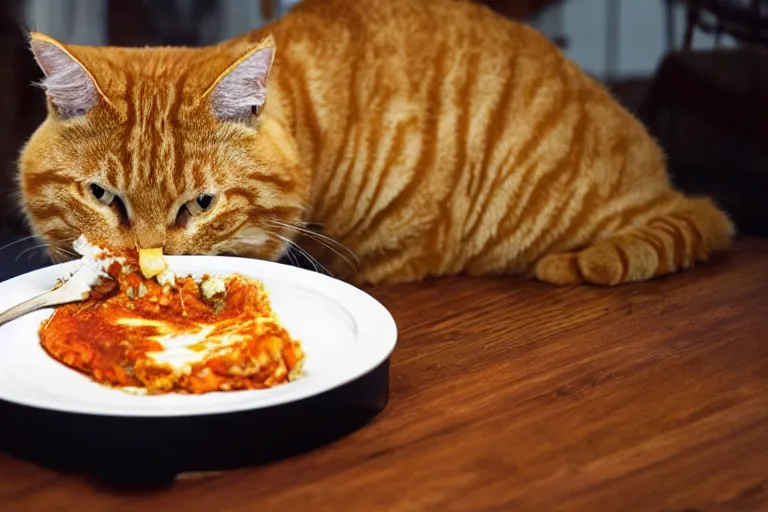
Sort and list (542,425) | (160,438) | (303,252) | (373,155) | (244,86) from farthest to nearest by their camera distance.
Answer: (373,155) → (303,252) → (244,86) → (542,425) → (160,438)

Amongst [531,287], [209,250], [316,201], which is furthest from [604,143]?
[209,250]

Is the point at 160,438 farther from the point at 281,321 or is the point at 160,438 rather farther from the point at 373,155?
the point at 373,155

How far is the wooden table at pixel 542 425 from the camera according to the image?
1088 mm

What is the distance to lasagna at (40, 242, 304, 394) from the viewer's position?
45.7 inches

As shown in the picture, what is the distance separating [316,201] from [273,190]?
0.20m

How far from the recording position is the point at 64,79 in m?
1.41

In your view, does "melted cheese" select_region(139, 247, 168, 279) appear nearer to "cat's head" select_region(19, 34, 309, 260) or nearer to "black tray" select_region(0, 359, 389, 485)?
"cat's head" select_region(19, 34, 309, 260)

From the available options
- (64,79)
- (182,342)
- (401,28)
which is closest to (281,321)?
(182,342)

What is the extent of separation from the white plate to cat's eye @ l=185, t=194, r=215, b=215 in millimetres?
86

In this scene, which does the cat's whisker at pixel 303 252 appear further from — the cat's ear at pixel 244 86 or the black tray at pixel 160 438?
the black tray at pixel 160 438

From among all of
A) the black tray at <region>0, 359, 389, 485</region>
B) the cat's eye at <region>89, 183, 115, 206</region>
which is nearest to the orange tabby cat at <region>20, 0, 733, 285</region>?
the cat's eye at <region>89, 183, 115, 206</region>

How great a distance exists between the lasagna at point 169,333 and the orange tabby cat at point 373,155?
0.10m

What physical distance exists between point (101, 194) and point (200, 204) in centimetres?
15

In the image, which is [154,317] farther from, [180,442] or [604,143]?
[604,143]
